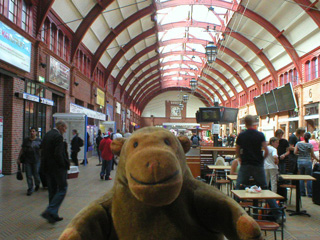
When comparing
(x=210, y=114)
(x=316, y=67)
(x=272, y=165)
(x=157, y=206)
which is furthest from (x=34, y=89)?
(x=316, y=67)

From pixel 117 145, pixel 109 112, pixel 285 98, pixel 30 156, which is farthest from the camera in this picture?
pixel 109 112

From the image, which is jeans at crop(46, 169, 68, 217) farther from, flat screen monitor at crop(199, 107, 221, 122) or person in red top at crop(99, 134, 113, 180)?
flat screen monitor at crop(199, 107, 221, 122)

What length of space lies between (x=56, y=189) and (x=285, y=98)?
55.7 ft

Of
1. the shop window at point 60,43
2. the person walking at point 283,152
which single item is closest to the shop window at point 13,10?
the shop window at point 60,43

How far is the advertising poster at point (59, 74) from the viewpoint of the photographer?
38.1 ft

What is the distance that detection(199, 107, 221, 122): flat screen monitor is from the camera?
870 centimetres

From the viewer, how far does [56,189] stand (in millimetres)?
4457

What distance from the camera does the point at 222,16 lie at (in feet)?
62.6

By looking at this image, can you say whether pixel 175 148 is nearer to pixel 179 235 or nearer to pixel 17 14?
pixel 179 235

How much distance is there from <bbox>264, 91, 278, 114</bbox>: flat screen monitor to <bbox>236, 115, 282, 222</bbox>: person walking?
17236 millimetres

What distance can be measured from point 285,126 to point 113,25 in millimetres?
13517

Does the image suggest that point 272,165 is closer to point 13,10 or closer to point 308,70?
point 13,10

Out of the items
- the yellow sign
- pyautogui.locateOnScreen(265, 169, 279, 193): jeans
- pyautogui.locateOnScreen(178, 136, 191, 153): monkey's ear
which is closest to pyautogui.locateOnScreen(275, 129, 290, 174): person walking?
pyautogui.locateOnScreen(265, 169, 279, 193): jeans

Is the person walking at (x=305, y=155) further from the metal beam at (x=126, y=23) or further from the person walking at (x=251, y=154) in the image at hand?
the metal beam at (x=126, y=23)
